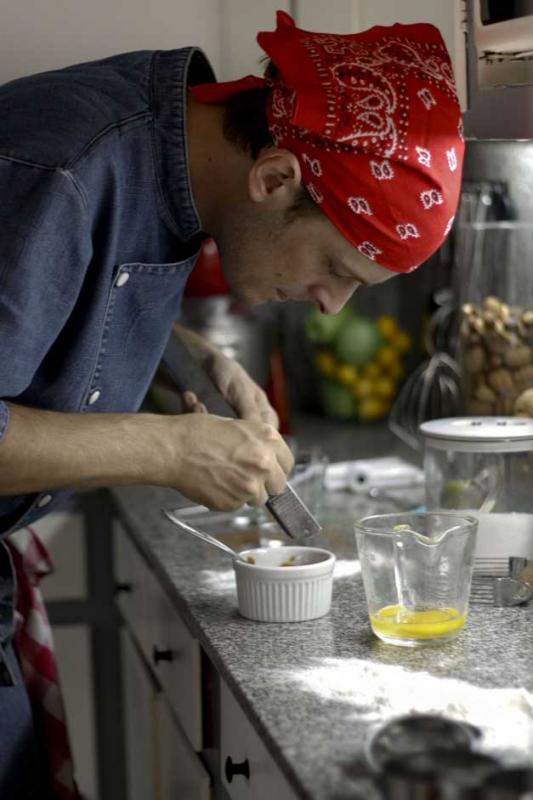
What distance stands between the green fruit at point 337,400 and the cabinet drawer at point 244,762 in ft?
4.26

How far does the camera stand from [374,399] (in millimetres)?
2436

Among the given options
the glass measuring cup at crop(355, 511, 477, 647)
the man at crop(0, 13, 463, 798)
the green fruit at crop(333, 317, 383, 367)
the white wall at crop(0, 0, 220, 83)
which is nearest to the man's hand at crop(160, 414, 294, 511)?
the man at crop(0, 13, 463, 798)

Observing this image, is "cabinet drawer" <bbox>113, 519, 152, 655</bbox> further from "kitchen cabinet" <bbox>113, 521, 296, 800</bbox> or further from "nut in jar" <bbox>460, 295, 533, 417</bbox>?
"nut in jar" <bbox>460, 295, 533, 417</bbox>

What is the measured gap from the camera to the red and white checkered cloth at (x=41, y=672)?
4.69 ft

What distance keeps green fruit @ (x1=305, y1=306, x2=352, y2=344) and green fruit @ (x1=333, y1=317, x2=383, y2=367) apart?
2cm

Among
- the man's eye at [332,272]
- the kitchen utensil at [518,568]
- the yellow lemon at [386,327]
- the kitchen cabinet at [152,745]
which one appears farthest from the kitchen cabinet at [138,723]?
the yellow lemon at [386,327]

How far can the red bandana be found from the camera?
112 cm

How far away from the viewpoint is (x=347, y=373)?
2.43 meters

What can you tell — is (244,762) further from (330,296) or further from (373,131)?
(373,131)

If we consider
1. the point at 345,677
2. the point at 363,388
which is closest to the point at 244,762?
the point at 345,677

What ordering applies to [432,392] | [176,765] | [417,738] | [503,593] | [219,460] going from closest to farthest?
1. [417,738]
2. [219,460]
3. [503,593]
4. [176,765]
5. [432,392]

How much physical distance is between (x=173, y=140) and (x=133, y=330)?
211 mm

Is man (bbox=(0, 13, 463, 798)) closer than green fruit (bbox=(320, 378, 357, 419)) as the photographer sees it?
Yes

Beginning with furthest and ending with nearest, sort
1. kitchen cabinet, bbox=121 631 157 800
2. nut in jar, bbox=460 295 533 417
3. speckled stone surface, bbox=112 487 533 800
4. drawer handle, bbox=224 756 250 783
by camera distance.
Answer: kitchen cabinet, bbox=121 631 157 800, nut in jar, bbox=460 295 533 417, drawer handle, bbox=224 756 250 783, speckled stone surface, bbox=112 487 533 800
